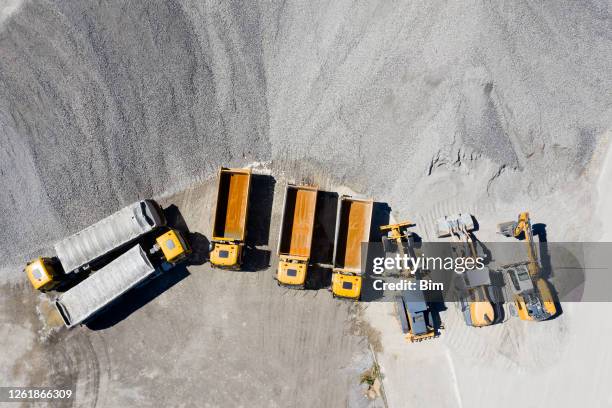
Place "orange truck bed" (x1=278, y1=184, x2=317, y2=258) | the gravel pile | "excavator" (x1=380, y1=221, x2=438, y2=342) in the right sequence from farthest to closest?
the gravel pile → "orange truck bed" (x1=278, y1=184, x2=317, y2=258) → "excavator" (x1=380, y1=221, x2=438, y2=342)

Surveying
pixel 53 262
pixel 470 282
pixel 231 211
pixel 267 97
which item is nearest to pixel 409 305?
pixel 470 282

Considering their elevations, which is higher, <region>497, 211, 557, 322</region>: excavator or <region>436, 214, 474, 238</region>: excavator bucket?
<region>436, 214, 474, 238</region>: excavator bucket

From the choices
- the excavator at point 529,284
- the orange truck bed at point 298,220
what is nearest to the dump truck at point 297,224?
the orange truck bed at point 298,220

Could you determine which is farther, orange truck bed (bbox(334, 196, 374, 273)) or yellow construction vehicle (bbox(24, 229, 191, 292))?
orange truck bed (bbox(334, 196, 374, 273))

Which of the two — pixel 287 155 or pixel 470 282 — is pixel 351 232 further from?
pixel 470 282

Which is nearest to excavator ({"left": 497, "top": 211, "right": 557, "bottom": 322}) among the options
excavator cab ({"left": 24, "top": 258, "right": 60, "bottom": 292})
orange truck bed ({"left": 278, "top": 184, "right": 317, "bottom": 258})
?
orange truck bed ({"left": 278, "top": 184, "right": 317, "bottom": 258})

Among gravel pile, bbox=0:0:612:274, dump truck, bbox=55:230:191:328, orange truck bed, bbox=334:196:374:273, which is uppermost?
gravel pile, bbox=0:0:612:274

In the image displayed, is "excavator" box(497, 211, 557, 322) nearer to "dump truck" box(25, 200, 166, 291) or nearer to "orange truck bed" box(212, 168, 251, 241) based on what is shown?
"orange truck bed" box(212, 168, 251, 241)
